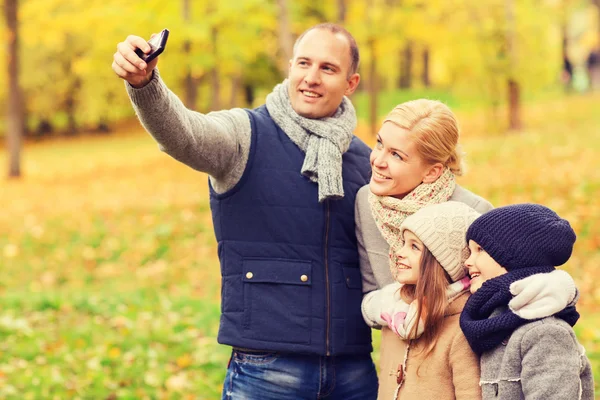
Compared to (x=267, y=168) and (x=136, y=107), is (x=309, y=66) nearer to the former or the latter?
(x=267, y=168)

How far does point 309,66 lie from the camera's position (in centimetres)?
290

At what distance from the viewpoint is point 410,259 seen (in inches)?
98.0

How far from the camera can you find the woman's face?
2.59 metres

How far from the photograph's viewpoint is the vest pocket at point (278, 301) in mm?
2799

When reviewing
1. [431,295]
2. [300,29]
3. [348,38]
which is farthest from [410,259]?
[300,29]

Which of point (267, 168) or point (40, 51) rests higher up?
point (40, 51)

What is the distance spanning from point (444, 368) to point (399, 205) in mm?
576

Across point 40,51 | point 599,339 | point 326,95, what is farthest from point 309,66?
point 40,51

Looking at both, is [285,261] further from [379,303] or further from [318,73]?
[318,73]

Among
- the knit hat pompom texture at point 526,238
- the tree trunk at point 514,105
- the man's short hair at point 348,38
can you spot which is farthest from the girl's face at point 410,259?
the tree trunk at point 514,105

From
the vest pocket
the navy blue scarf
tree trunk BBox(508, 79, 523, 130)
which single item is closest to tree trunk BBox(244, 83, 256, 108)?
tree trunk BBox(508, 79, 523, 130)

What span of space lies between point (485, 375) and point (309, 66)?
1350 mm

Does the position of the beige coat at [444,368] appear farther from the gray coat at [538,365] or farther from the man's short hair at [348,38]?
the man's short hair at [348,38]

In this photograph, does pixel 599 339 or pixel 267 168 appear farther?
pixel 599 339
